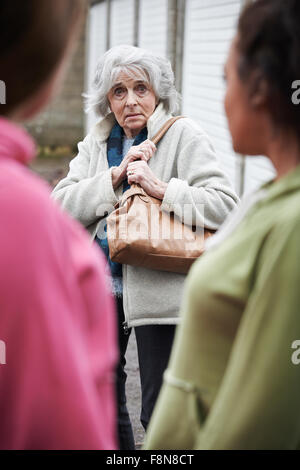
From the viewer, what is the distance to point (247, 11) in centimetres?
152

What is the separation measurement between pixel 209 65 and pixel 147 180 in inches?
264

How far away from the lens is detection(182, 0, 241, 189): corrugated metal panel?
27.8 feet

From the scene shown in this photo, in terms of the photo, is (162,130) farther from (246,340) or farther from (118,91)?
(246,340)

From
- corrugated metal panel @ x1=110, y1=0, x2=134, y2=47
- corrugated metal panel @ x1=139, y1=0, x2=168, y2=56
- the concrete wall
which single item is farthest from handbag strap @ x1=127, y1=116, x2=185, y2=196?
the concrete wall

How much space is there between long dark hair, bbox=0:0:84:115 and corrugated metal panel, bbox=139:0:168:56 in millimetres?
9801

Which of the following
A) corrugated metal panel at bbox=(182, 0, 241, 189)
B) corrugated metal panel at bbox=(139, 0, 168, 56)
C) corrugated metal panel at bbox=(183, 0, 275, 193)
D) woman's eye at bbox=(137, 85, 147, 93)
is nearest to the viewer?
woman's eye at bbox=(137, 85, 147, 93)

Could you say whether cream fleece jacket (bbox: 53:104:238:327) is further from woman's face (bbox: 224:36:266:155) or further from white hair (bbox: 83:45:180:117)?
woman's face (bbox: 224:36:266:155)

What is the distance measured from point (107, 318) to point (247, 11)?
68 centimetres

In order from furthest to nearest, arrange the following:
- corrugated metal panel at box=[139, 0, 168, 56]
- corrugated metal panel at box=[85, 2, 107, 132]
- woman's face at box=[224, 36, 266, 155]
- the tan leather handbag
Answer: corrugated metal panel at box=[85, 2, 107, 132], corrugated metal panel at box=[139, 0, 168, 56], the tan leather handbag, woman's face at box=[224, 36, 266, 155]

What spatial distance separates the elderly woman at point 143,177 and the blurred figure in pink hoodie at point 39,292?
1775 millimetres

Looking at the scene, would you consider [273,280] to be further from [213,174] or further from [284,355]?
[213,174]

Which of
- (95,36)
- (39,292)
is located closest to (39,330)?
(39,292)

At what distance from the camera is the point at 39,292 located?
1.10 m
